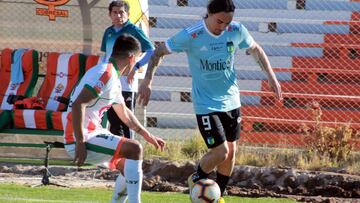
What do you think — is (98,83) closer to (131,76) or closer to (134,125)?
(134,125)

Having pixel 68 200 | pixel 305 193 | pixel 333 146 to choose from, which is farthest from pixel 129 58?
pixel 333 146

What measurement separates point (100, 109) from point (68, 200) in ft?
8.15

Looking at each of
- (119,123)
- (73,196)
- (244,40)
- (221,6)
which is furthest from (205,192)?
(119,123)

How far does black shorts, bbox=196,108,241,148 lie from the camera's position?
8.95m

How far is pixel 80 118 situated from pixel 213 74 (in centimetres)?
227

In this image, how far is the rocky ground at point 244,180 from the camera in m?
11.3

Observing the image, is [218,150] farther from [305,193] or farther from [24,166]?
[24,166]

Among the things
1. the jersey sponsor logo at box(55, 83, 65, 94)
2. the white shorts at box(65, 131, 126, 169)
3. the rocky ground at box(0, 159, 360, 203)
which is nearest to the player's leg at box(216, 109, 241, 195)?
the rocky ground at box(0, 159, 360, 203)

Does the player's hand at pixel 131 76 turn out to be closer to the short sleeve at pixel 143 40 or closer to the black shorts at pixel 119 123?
the black shorts at pixel 119 123

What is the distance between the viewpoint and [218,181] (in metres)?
9.46

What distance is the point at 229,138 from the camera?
930 centimetres

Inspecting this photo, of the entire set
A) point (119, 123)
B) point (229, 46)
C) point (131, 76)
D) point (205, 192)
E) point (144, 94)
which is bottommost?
point (205, 192)

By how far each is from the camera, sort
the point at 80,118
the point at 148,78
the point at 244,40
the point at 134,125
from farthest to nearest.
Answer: the point at 244,40 < the point at 148,78 < the point at 134,125 < the point at 80,118

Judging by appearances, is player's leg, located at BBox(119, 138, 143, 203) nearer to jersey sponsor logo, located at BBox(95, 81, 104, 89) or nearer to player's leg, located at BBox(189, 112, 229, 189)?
jersey sponsor logo, located at BBox(95, 81, 104, 89)
